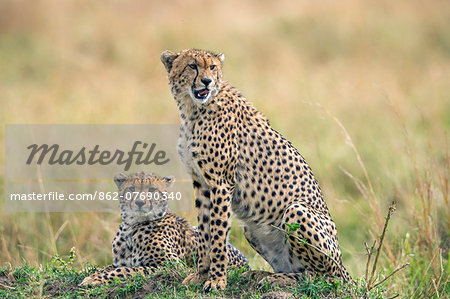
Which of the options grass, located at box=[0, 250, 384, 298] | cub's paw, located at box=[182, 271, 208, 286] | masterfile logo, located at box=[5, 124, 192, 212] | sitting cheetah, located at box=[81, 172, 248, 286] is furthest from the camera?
masterfile logo, located at box=[5, 124, 192, 212]

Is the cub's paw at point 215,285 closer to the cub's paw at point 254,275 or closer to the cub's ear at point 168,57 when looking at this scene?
the cub's paw at point 254,275

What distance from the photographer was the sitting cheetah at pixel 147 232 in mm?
4191

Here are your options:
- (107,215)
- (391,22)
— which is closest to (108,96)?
(107,215)

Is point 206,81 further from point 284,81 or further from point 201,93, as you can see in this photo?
point 284,81

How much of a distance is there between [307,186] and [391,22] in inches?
382

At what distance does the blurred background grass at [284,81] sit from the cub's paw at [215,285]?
1.24m

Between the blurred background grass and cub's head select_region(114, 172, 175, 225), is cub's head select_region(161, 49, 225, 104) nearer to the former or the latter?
cub's head select_region(114, 172, 175, 225)

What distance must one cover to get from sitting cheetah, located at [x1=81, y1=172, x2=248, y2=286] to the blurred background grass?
82 cm

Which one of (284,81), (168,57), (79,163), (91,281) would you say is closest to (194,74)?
(168,57)

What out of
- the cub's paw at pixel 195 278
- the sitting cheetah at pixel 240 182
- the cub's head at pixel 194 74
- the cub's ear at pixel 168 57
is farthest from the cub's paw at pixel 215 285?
the cub's ear at pixel 168 57

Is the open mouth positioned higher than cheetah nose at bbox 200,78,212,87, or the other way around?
cheetah nose at bbox 200,78,212,87

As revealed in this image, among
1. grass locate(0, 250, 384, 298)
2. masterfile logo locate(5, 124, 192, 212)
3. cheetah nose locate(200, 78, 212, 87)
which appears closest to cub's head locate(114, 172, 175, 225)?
grass locate(0, 250, 384, 298)

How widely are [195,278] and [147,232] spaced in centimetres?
56

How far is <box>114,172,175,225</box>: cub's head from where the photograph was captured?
4273 mm
